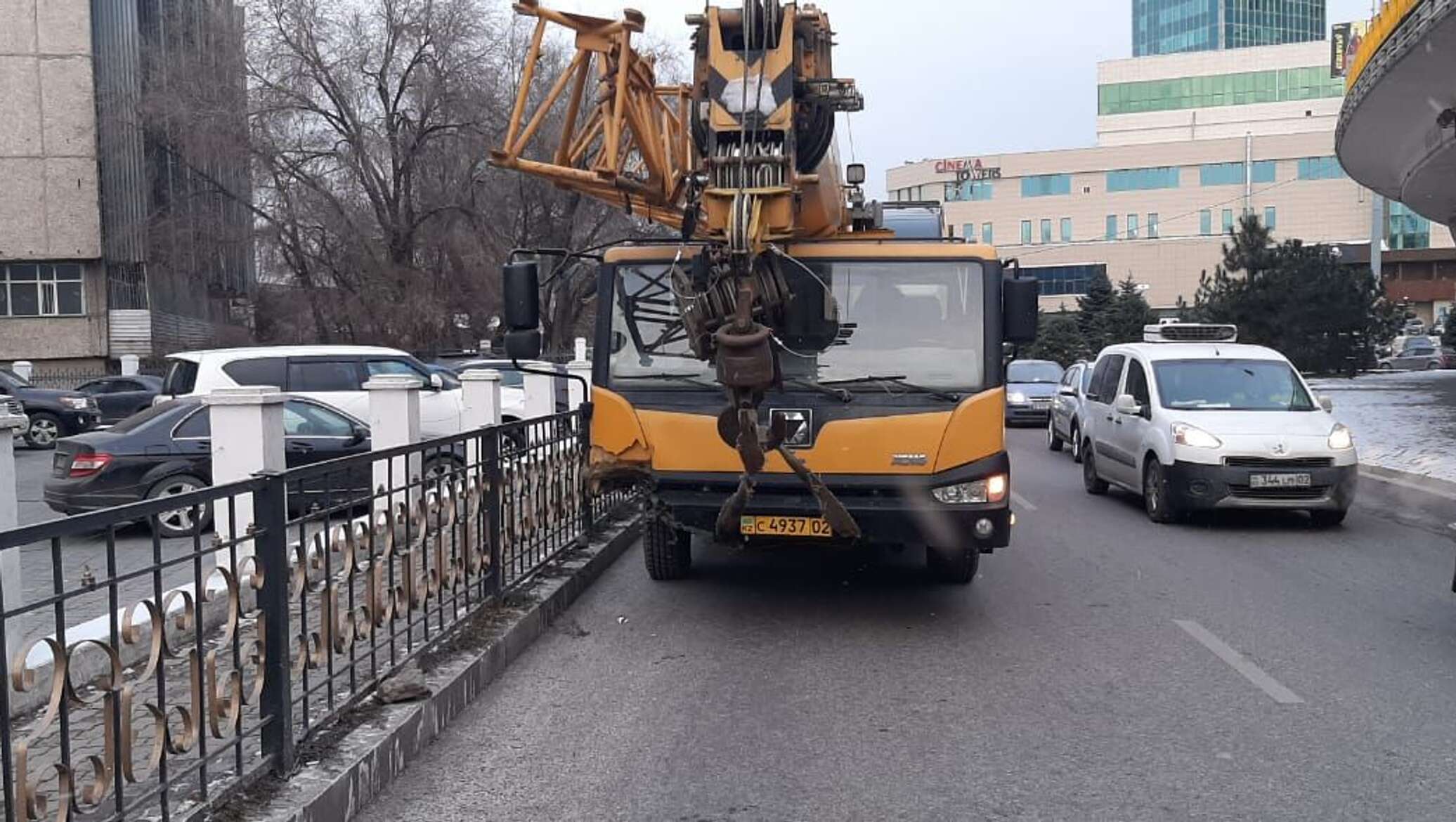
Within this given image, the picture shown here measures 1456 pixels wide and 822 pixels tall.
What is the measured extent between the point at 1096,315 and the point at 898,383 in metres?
47.9

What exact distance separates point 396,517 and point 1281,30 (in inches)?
4754

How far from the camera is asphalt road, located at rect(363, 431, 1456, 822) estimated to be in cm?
503

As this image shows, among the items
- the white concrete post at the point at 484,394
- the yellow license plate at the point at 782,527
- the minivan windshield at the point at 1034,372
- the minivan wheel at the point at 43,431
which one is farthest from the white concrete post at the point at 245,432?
the minivan windshield at the point at 1034,372

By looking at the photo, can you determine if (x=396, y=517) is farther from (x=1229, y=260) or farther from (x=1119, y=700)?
(x=1229, y=260)

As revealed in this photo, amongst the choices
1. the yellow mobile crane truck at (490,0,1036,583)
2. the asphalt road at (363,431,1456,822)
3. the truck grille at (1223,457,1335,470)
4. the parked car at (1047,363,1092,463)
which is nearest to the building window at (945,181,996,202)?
the parked car at (1047,363,1092,463)

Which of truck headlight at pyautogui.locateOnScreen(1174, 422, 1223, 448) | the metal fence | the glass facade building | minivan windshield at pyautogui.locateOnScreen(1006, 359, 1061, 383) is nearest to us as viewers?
the metal fence

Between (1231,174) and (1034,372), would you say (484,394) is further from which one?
(1231,174)

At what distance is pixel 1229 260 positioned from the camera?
3838 centimetres

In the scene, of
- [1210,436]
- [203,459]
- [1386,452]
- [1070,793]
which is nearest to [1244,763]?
[1070,793]

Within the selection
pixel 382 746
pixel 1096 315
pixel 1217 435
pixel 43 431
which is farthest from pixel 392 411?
pixel 1096 315

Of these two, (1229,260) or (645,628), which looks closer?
(645,628)

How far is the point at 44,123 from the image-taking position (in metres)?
41.5

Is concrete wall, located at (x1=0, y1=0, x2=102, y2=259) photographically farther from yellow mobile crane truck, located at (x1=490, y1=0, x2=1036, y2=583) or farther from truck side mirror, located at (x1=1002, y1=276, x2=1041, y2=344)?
truck side mirror, located at (x1=1002, y1=276, x2=1041, y2=344)

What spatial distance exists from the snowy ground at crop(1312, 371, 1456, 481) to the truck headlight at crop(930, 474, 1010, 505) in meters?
9.73
